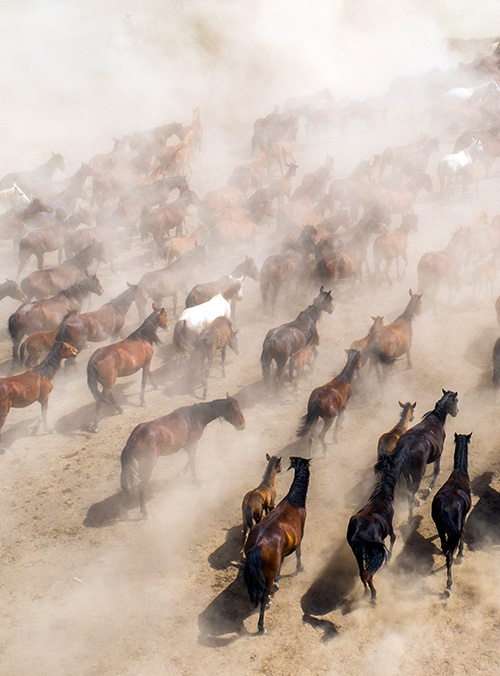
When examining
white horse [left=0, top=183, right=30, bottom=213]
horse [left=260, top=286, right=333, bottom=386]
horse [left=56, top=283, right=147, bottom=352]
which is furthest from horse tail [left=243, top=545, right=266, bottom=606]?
white horse [left=0, top=183, right=30, bottom=213]

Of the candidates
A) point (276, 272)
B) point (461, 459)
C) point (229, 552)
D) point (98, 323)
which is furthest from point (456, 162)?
point (229, 552)

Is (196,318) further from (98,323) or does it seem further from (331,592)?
(331,592)

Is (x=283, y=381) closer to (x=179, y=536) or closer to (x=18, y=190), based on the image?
(x=179, y=536)

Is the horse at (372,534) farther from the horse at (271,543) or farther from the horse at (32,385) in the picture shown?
the horse at (32,385)

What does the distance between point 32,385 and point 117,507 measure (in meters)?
2.60

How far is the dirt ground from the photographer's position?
6539 millimetres

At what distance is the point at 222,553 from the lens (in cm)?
774

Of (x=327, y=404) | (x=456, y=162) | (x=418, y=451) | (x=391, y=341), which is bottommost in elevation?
(x=418, y=451)

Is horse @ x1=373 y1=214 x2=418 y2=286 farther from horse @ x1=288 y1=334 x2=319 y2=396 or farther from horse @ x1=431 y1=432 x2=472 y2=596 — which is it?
horse @ x1=431 y1=432 x2=472 y2=596

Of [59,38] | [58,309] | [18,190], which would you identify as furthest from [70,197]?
[59,38]

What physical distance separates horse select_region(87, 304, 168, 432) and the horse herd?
27mm

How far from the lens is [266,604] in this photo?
22.8ft

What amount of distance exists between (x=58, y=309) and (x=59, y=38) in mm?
30311

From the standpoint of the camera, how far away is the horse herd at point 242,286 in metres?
7.57
